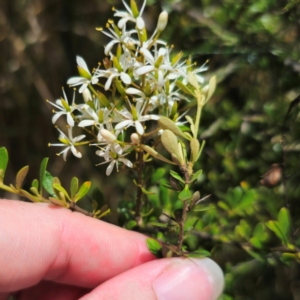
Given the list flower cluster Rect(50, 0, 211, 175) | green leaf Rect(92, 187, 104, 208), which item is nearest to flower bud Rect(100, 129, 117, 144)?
flower cluster Rect(50, 0, 211, 175)

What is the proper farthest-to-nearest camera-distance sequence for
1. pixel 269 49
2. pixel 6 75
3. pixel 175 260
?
pixel 6 75 → pixel 269 49 → pixel 175 260

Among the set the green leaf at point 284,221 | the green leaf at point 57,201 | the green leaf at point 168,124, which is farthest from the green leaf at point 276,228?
the green leaf at point 57,201

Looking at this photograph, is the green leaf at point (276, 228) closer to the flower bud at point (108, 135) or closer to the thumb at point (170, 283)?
the thumb at point (170, 283)

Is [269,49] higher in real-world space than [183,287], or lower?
higher

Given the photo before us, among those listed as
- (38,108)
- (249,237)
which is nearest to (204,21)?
(249,237)

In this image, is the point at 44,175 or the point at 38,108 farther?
the point at 38,108

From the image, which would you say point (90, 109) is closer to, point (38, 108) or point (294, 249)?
point (294, 249)

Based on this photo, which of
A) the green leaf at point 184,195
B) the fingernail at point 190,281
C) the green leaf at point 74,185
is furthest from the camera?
the fingernail at point 190,281

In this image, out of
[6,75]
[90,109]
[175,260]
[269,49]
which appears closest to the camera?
[90,109]
